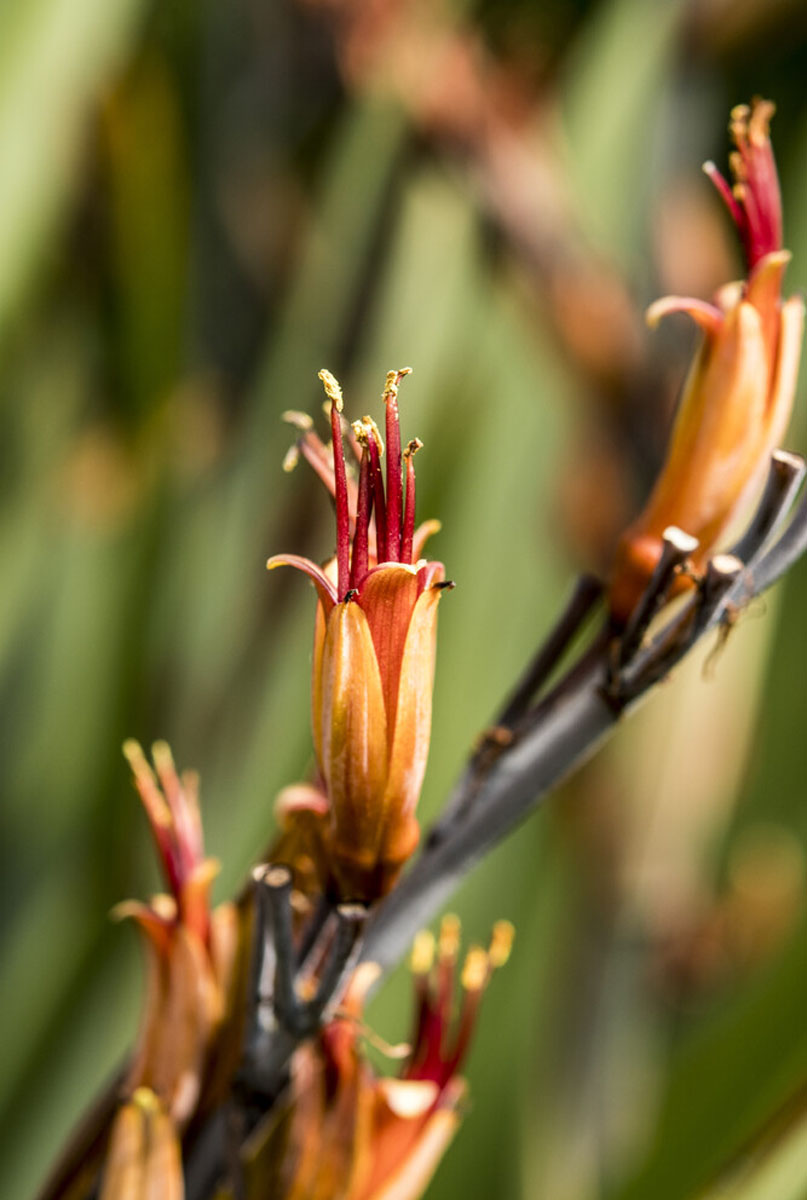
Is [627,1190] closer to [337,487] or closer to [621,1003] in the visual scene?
[337,487]

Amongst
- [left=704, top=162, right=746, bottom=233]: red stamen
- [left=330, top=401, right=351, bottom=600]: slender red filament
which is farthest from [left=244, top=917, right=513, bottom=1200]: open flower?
[left=704, top=162, right=746, bottom=233]: red stamen

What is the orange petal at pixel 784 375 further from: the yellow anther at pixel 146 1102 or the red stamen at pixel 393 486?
the yellow anther at pixel 146 1102

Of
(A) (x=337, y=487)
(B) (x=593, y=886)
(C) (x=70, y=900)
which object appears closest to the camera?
(A) (x=337, y=487)

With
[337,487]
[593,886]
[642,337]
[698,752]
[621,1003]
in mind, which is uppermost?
[642,337]

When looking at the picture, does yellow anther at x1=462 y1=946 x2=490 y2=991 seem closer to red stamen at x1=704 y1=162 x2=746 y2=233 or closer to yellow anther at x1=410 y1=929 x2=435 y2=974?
yellow anther at x1=410 y1=929 x2=435 y2=974

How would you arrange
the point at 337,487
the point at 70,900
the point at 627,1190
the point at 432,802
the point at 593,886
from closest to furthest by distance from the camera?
the point at 337,487 → the point at 627,1190 → the point at 432,802 → the point at 70,900 → the point at 593,886

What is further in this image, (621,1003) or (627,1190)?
(621,1003)

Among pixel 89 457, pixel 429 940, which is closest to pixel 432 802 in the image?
pixel 429 940

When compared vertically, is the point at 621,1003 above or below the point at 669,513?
below
